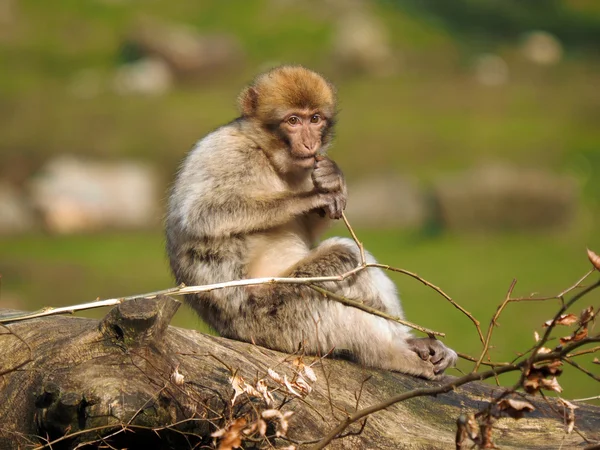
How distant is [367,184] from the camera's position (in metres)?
22.6

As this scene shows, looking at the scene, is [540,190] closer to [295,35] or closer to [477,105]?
[477,105]

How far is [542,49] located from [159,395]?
26.7m

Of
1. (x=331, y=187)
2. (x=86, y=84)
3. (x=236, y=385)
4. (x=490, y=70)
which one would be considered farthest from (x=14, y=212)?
(x=236, y=385)

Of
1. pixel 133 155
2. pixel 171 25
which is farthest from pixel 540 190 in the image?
pixel 171 25

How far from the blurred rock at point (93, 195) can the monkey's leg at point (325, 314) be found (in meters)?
17.0

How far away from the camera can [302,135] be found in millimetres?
6559

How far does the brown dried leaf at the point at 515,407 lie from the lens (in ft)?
13.5

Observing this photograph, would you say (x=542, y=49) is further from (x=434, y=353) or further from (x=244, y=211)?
(x=244, y=211)

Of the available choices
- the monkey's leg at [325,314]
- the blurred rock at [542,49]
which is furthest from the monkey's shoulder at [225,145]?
the blurred rock at [542,49]

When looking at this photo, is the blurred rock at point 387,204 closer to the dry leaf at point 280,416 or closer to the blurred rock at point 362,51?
the blurred rock at point 362,51

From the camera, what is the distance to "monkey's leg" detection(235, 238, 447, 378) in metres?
5.86

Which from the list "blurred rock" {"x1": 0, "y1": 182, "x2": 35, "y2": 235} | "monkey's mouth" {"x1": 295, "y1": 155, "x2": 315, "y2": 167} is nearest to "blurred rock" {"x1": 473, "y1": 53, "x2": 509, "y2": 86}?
"blurred rock" {"x1": 0, "y1": 182, "x2": 35, "y2": 235}


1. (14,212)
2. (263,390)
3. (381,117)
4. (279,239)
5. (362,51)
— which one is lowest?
(263,390)

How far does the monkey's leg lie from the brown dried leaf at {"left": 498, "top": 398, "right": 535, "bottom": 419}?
1.73 metres
